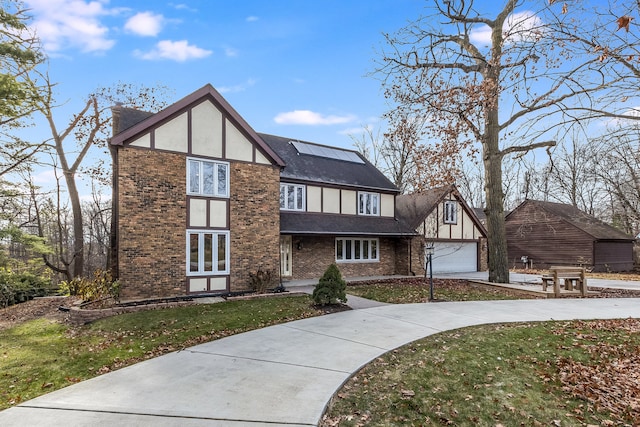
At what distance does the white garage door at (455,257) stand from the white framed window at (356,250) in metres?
4.37

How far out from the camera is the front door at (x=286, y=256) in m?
17.5

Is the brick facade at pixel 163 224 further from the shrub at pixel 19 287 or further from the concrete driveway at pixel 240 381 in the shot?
the shrub at pixel 19 287

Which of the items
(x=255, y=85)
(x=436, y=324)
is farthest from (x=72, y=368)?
(x=255, y=85)

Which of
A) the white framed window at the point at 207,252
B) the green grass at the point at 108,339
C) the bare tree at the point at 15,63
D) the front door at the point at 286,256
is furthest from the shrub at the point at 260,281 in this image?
the bare tree at the point at 15,63

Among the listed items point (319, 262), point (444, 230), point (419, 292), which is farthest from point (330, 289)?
point (444, 230)

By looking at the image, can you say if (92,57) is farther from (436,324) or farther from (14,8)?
(436,324)

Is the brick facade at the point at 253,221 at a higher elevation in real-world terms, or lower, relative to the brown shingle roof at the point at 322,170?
lower

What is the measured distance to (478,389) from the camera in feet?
16.1

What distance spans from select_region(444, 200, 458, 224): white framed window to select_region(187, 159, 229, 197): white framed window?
14469 millimetres

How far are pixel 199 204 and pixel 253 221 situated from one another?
2174 millimetres

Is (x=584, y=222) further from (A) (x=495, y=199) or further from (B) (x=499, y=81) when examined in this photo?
(B) (x=499, y=81)

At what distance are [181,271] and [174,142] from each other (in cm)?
455

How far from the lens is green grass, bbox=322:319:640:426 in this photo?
13.9ft

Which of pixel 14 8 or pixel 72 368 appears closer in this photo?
pixel 72 368
